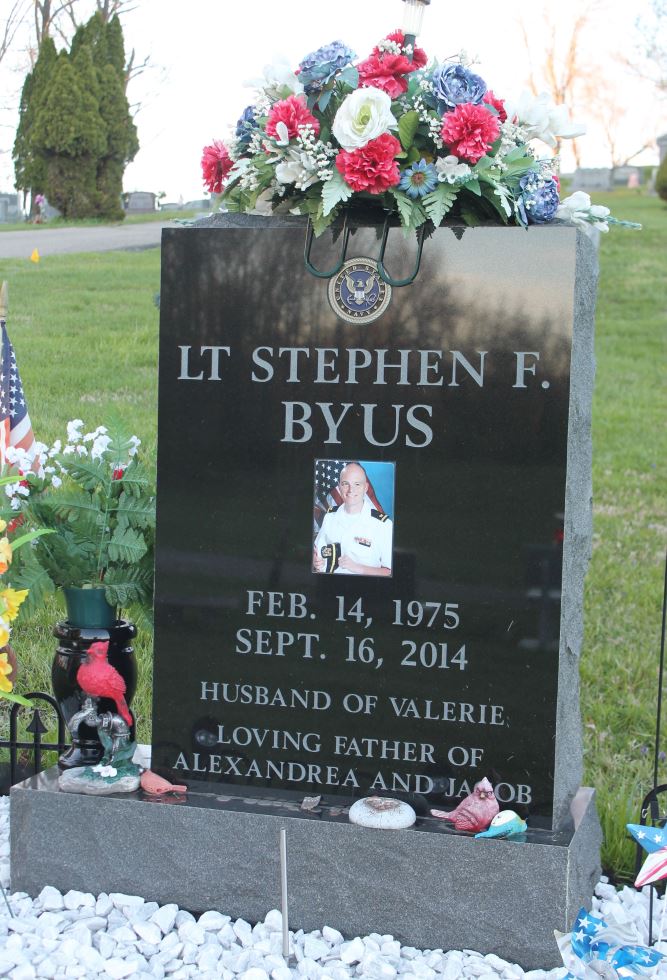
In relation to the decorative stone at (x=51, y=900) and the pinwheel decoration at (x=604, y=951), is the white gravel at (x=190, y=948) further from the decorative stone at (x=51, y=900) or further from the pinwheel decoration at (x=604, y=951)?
the pinwheel decoration at (x=604, y=951)

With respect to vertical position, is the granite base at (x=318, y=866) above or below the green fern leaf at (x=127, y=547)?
below

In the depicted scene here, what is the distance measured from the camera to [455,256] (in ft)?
11.0

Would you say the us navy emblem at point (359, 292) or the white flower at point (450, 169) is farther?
the us navy emblem at point (359, 292)

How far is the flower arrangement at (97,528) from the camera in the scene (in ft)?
12.3

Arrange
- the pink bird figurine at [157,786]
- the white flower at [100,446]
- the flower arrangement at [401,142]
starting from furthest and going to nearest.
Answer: the white flower at [100,446], the pink bird figurine at [157,786], the flower arrangement at [401,142]

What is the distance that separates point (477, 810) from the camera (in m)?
3.28

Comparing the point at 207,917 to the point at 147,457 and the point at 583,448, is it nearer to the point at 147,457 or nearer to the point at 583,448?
the point at 583,448

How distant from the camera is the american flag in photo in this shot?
136 inches

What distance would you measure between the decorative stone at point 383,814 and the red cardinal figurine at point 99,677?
837 mm

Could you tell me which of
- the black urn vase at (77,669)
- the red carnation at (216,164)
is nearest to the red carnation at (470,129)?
the red carnation at (216,164)

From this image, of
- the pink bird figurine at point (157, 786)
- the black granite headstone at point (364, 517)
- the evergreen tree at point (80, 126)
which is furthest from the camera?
the evergreen tree at point (80, 126)

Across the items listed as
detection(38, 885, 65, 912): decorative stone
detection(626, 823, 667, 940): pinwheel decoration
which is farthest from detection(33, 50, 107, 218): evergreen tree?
detection(626, 823, 667, 940): pinwheel decoration

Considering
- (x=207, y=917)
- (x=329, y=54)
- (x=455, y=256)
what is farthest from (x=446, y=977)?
(x=329, y=54)

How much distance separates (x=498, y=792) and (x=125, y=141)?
24.5 meters
